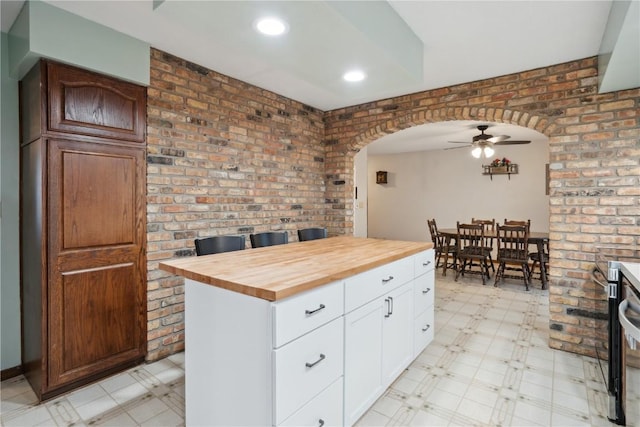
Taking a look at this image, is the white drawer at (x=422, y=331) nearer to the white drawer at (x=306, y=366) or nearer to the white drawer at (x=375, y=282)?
the white drawer at (x=375, y=282)

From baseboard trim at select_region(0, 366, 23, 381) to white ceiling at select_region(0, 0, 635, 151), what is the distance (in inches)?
94.4

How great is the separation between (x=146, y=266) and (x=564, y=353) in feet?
11.6

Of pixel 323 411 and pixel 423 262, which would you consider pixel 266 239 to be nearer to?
pixel 423 262

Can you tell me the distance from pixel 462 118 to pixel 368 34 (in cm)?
198

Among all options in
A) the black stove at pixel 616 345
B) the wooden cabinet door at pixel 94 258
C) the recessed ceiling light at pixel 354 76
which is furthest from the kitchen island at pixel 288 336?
the recessed ceiling light at pixel 354 76

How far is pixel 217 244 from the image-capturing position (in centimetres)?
240

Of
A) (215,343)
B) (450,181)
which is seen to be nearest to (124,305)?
(215,343)

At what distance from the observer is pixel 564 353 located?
9.09 feet

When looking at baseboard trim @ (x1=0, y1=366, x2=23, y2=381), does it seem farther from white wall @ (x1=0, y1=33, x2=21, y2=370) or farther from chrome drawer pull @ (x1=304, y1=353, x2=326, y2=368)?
chrome drawer pull @ (x1=304, y1=353, x2=326, y2=368)

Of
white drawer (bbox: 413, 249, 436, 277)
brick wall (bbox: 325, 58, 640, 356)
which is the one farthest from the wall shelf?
white drawer (bbox: 413, 249, 436, 277)

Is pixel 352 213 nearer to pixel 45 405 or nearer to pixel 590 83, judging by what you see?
pixel 590 83

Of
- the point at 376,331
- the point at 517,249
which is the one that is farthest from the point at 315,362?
the point at 517,249

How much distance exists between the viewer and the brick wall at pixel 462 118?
261 cm

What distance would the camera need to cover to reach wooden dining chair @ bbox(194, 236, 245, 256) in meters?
2.29
